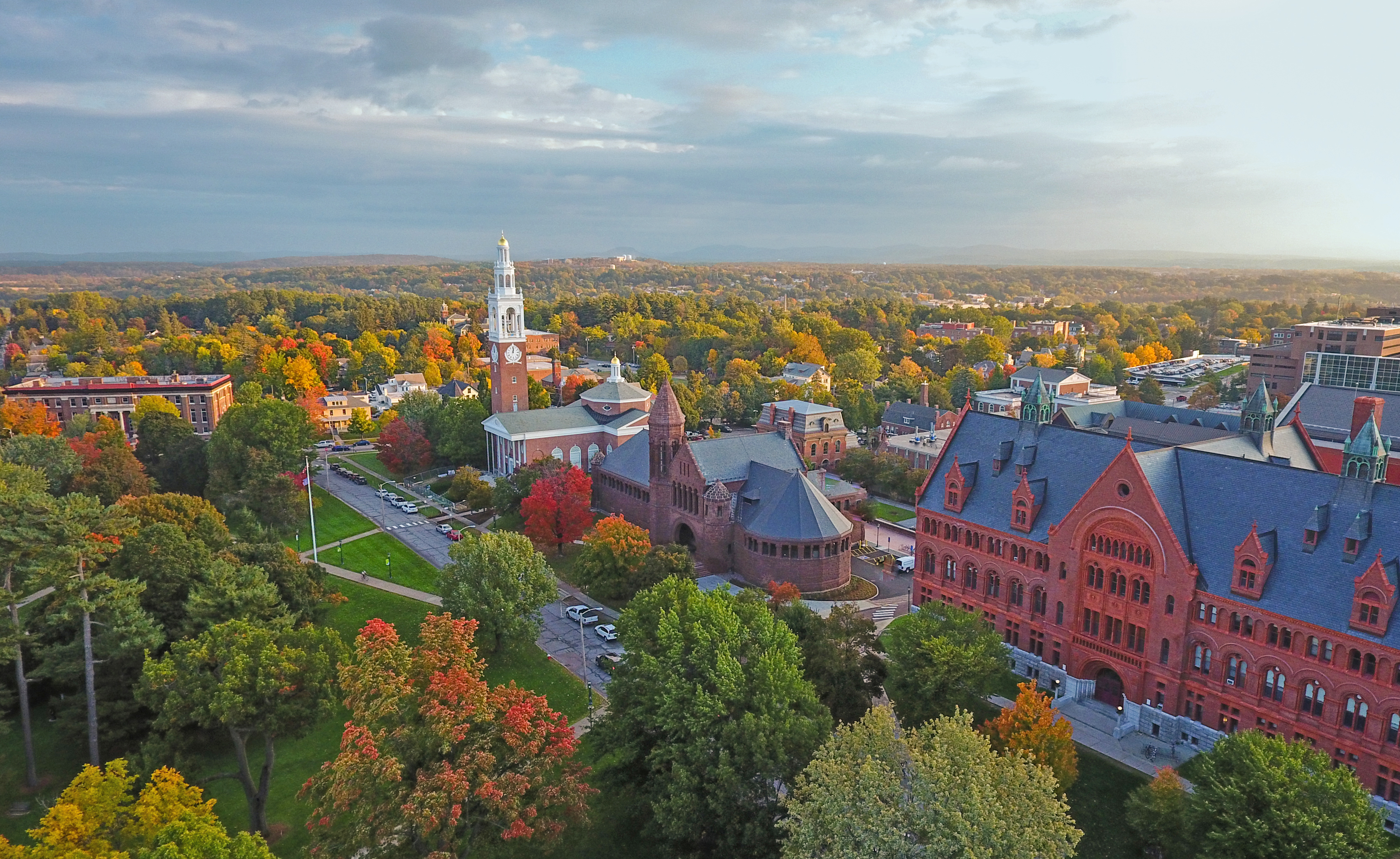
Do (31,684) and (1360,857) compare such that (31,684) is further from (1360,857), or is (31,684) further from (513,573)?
(1360,857)

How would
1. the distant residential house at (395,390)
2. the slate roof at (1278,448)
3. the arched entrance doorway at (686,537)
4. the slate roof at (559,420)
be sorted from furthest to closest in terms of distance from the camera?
1. the distant residential house at (395,390)
2. the slate roof at (559,420)
3. the arched entrance doorway at (686,537)
4. the slate roof at (1278,448)

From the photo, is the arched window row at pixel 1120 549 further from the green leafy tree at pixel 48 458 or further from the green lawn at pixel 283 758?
the green leafy tree at pixel 48 458

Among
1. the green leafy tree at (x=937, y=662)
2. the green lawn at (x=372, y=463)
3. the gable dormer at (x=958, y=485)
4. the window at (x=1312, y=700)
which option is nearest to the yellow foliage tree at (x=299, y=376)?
the green lawn at (x=372, y=463)

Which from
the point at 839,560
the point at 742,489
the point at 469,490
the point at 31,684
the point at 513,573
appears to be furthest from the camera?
the point at 469,490

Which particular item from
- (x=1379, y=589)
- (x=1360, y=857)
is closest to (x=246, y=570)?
(x=1360, y=857)

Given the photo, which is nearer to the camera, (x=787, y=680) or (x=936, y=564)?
(x=787, y=680)

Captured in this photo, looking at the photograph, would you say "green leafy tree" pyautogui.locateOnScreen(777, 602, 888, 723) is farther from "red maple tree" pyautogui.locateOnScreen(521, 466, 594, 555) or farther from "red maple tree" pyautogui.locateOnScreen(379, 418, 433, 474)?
"red maple tree" pyautogui.locateOnScreen(379, 418, 433, 474)
